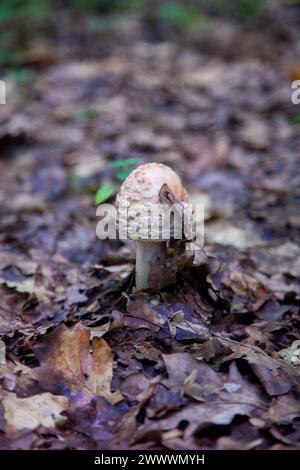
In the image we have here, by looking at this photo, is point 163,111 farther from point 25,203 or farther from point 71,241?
point 71,241

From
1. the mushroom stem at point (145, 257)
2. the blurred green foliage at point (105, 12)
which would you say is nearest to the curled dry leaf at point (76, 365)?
the mushroom stem at point (145, 257)

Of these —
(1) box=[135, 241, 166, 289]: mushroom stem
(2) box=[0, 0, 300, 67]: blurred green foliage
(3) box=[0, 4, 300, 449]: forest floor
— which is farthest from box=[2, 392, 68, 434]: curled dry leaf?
(2) box=[0, 0, 300, 67]: blurred green foliage

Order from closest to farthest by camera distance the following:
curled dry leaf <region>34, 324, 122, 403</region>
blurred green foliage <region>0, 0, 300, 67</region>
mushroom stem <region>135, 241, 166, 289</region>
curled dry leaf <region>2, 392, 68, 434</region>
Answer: curled dry leaf <region>2, 392, 68, 434</region> → curled dry leaf <region>34, 324, 122, 403</region> → mushroom stem <region>135, 241, 166, 289</region> → blurred green foliage <region>0, 0, 300, 67</region>

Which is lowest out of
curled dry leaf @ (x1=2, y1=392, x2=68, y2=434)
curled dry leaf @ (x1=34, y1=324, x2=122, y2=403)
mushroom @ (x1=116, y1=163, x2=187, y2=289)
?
curled dry leaf @ (x1=2, y1=392, x2=68, y2=434)

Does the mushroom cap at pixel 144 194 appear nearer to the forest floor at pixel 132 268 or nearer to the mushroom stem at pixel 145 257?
the mushroom stem at pixel 145 257

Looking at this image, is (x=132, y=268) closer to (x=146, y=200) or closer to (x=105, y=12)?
(x=146, y=200)

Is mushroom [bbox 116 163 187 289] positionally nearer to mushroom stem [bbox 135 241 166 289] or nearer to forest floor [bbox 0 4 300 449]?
mushroom stem [bbox 135 241 166 289]

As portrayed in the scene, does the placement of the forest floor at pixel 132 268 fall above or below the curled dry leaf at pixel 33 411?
above
